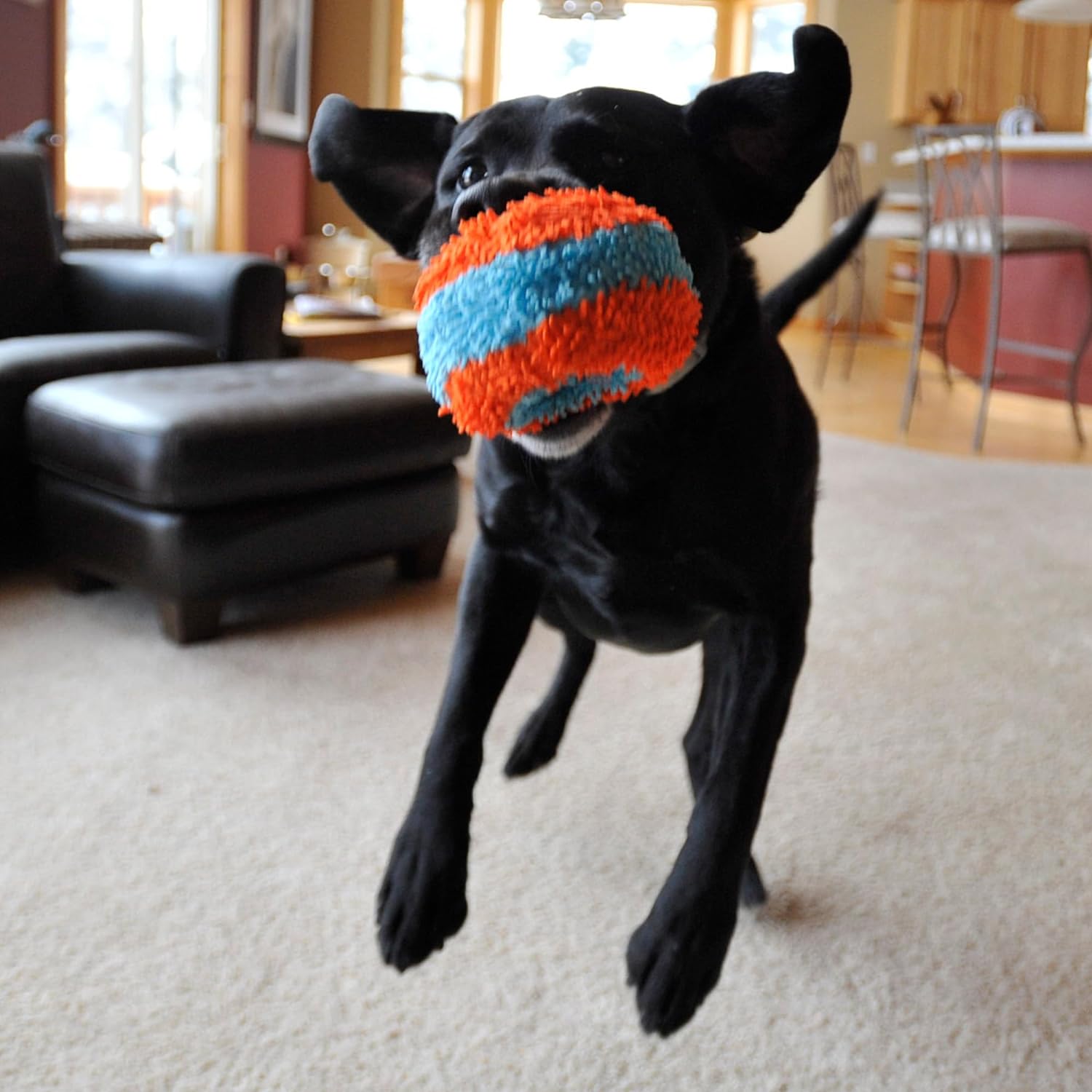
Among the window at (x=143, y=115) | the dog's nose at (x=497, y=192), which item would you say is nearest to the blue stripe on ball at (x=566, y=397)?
the dog's nose at (x=497, y=192)

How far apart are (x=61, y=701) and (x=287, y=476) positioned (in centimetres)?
56

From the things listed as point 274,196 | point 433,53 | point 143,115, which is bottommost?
point 274,196

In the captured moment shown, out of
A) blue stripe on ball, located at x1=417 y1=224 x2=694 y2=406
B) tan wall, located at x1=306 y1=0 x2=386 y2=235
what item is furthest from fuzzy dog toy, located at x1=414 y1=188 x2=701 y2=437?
tan wall, located at x1=306 y1=0 x2=386 y2=235

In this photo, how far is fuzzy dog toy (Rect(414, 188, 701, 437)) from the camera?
678 millimetres

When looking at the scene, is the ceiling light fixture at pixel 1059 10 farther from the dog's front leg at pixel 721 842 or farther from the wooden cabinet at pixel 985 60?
the dog's front leg at pixel 721 842

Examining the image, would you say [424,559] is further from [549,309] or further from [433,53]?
[433,53]

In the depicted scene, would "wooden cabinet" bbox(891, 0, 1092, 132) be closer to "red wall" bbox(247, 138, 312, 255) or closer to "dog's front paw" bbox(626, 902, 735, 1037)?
"red wall" bbox(247, 138, 312, 255)

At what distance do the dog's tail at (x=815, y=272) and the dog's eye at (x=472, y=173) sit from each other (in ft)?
1.91

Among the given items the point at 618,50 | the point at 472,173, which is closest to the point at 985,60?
the point at 618,50

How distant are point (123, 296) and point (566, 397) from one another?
2.55 m

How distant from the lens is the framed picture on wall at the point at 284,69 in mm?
6918

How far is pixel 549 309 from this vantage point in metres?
0.67

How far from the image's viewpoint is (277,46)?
7016 mm

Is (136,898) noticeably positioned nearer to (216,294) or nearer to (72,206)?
(216,294)
